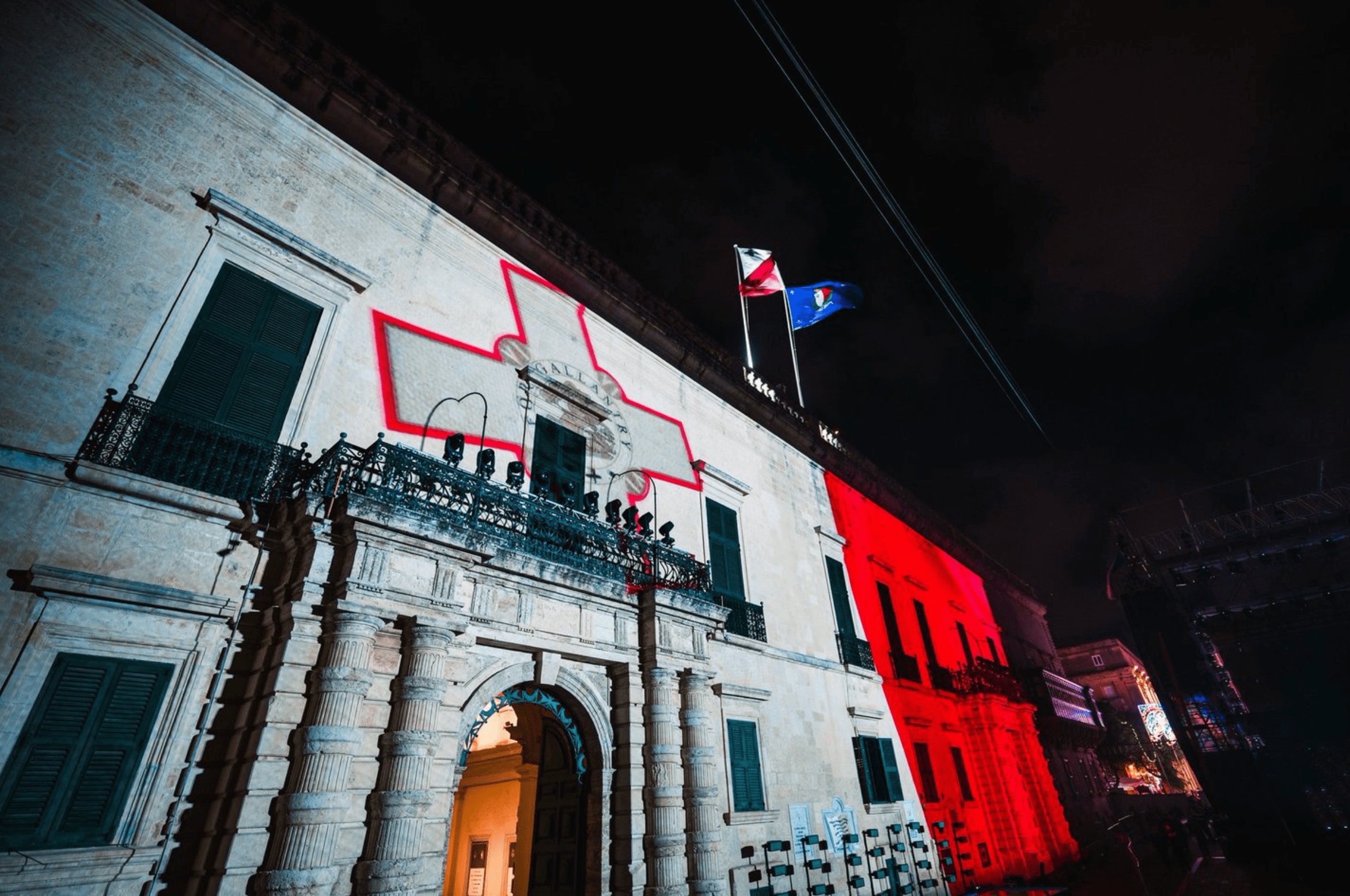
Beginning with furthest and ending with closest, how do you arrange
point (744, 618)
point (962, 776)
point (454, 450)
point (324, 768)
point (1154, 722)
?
point (1154, 722), point (962, 776), point (744, 618), point (454, 450), point (324, 768)

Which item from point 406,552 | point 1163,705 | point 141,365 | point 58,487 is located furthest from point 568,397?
point 1163,705

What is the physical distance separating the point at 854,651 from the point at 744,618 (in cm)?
481

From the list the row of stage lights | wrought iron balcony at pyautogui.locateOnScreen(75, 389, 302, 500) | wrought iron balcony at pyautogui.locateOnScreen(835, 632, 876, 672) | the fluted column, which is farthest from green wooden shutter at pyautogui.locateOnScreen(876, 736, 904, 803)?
wrought iron balcony at pyautogui.locateOnScreen(75, 389, 302, 500)

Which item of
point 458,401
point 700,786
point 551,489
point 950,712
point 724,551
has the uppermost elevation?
point 458,401

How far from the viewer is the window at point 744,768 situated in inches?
408

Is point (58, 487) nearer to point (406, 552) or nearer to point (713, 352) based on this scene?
point (406, 552)

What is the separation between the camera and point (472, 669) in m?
7.23

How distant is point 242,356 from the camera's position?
706 centimetres

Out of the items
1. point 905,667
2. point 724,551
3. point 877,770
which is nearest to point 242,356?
point 724,551

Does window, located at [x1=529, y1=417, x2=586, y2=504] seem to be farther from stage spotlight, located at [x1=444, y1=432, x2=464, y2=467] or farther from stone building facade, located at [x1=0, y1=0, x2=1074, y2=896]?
stage spotlight, located at [x1=444, y1=432, x2=464, y2=467]

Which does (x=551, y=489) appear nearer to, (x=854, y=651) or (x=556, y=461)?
(x=556, y=461)

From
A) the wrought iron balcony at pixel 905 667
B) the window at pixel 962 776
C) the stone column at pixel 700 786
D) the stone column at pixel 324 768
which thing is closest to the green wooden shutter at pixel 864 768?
the wrought iron balcony at pixel 905 667

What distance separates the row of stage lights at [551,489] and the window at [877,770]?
7.74 meters

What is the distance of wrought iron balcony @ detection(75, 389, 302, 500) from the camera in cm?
566
